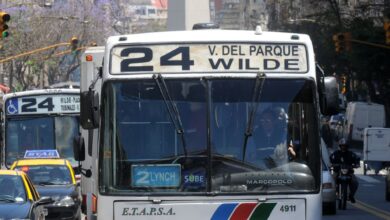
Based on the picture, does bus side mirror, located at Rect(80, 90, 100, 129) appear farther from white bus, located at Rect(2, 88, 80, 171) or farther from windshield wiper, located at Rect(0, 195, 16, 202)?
white bus, located at Rect(2, 88, 80, 171)

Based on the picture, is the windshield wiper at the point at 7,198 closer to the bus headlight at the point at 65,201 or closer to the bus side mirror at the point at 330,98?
the bus headlight at the point at 65,201

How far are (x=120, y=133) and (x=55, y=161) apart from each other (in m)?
13.3

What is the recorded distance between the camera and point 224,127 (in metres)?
10.2

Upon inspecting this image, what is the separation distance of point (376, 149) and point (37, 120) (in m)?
A: 21.2

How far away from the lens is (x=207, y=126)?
10125mm

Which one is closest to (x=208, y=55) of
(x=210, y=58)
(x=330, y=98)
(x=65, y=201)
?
(x=210, y=58)

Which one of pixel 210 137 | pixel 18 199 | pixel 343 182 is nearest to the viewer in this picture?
pixel 210 137

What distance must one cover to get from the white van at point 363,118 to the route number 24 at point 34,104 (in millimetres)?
35798

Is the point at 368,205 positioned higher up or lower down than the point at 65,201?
lower down

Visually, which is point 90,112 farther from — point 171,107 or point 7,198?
point 7,198

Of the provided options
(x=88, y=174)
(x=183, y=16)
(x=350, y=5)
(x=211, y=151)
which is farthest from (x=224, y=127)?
(x=350, y=5)

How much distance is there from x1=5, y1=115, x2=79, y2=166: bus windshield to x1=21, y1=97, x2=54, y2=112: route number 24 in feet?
0.72

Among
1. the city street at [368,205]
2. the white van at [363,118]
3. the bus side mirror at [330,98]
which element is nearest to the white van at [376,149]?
the city street at [368,205]

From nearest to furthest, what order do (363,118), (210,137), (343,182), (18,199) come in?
(210,137) → (18,199) → (343,182) → (363,118)
